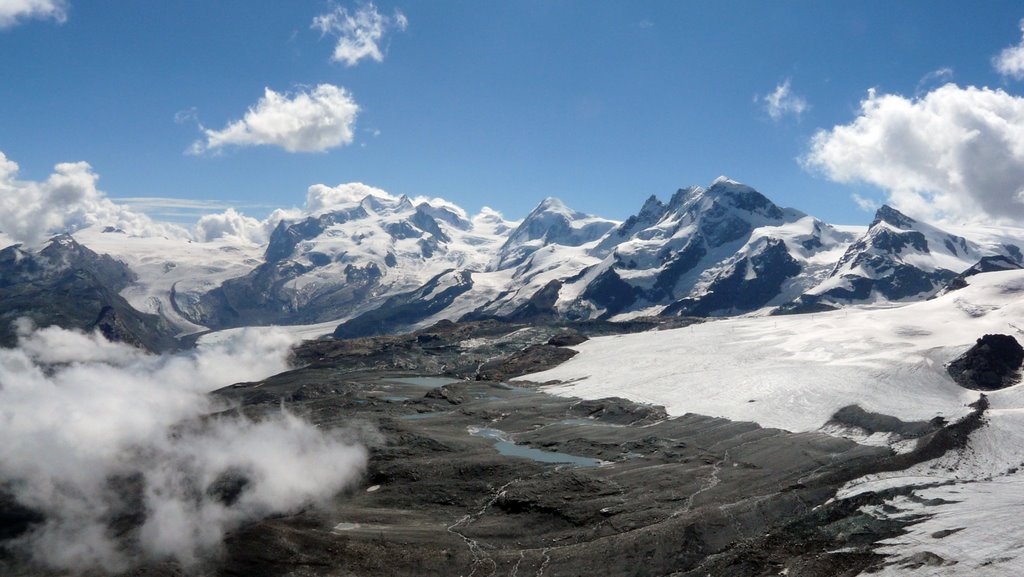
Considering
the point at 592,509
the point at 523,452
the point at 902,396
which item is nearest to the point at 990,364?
the point at 902,396

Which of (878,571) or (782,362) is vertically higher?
(782,362)

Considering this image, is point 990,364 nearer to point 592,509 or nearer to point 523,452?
point 523,452

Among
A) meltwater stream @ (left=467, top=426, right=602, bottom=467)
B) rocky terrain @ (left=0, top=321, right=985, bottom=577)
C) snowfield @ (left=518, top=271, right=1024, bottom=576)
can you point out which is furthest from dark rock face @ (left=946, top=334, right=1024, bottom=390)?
meltwater stream @ (left=467, top=426, right=602, bottom=467)

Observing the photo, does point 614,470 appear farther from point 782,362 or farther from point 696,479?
point 782,362

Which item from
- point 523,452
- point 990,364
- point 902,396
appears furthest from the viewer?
point 990,364

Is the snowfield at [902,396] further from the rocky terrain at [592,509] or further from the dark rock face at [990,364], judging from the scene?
the rocky terrain at [592,509]

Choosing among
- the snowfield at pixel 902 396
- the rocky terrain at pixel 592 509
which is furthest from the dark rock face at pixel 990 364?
the rocky terrain at pixel 592 509

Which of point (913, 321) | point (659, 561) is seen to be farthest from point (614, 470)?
point (913, 321)
